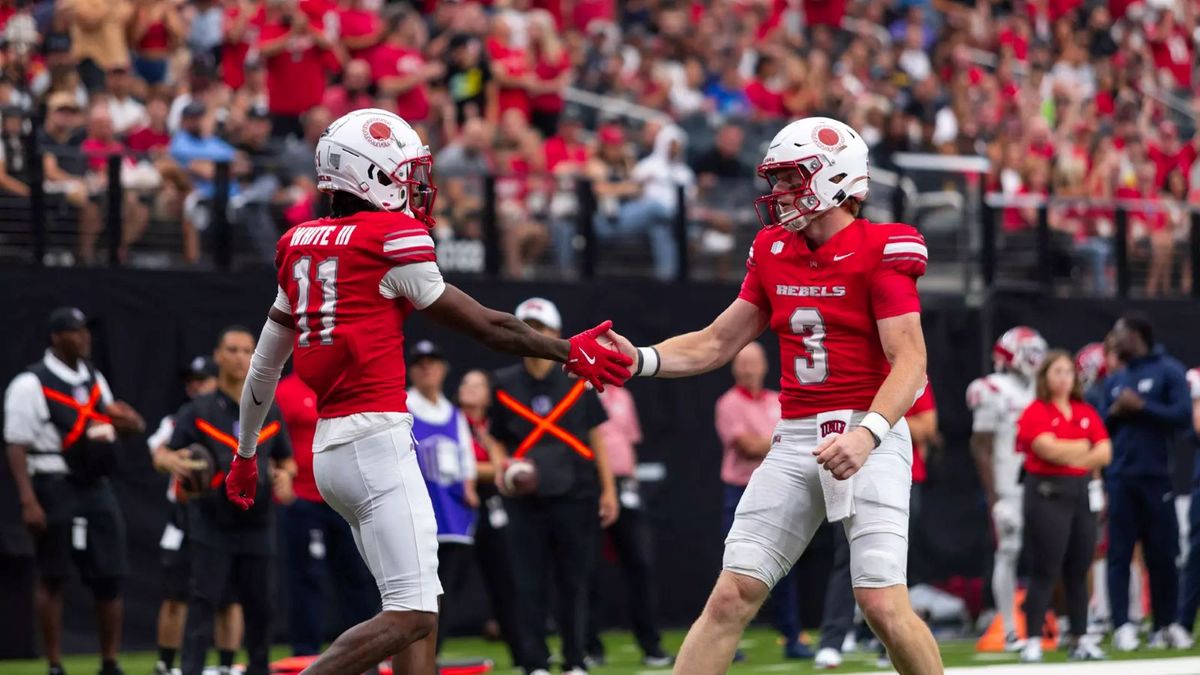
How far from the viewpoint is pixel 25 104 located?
12773 mm

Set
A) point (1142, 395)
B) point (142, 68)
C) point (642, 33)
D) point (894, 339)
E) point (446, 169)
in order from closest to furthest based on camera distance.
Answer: point (894, 339) < point (1142, 395) < point (446, 169) < point (142, 68) < point (642, 33)

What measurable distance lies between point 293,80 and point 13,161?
3021 millimetres

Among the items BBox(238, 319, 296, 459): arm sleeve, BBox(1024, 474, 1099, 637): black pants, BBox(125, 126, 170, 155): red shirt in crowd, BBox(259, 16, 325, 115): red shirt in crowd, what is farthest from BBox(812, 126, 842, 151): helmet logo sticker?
BBox(259, 16, 325, 115): red shirt in crowd

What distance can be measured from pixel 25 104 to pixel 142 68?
2.30 metres

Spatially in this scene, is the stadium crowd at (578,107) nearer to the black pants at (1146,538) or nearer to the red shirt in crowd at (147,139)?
the red shirt in crowd at (147,139)

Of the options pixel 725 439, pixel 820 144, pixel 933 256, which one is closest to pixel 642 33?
pixel 933 256

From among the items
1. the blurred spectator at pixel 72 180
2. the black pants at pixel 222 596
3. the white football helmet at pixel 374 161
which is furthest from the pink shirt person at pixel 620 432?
the white football helmet at pixel 374 161

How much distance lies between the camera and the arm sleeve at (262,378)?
702 cm

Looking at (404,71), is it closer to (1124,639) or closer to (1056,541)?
(1056,541)

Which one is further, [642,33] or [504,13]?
[642,33]

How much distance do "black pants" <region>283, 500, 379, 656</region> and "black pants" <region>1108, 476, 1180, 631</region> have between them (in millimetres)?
4751

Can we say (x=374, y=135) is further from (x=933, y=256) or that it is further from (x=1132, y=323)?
(x=933, y=256)

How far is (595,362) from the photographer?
6957 millimetres

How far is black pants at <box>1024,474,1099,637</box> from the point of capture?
11297 millimetres
